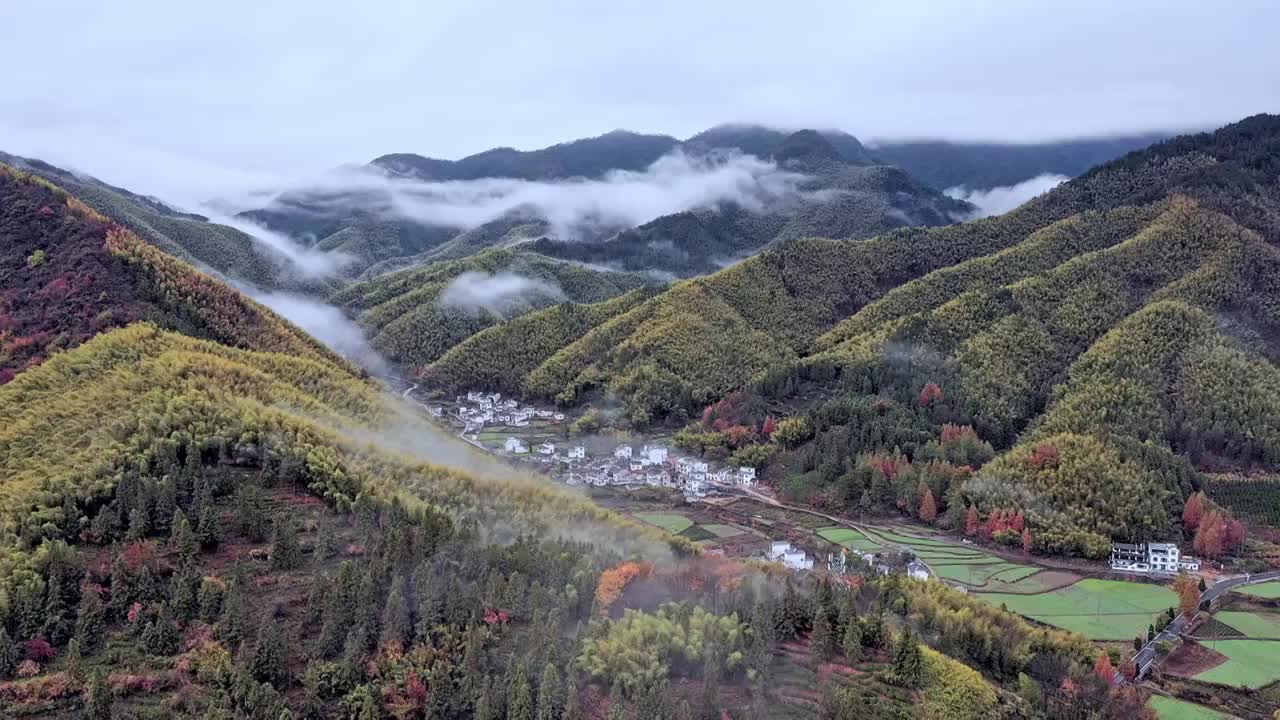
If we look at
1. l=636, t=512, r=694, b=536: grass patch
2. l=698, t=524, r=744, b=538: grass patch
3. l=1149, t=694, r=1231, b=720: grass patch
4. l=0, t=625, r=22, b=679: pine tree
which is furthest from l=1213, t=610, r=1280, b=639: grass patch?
l=0, t=625, r=22, b=679: pine tree

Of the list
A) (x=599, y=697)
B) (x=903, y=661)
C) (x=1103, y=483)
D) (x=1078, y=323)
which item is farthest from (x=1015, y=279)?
(x=599, y=697)

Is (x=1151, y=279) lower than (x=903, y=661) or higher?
higher

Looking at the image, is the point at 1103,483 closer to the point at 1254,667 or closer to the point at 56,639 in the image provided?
the point at 1254,667

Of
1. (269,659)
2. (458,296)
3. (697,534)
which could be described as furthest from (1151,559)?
(458,296)

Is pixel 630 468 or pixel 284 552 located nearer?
pixel 284 552

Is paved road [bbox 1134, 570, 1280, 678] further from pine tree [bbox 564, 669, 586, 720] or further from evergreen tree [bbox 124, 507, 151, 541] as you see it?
evergreen tree [bbox 124, 507, 151, 541]

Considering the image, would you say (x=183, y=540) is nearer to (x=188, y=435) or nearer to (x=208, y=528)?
(x=208, y=528)

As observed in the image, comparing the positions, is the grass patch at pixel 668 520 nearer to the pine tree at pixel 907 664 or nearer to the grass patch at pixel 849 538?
the grass patch at pixel 849 538
